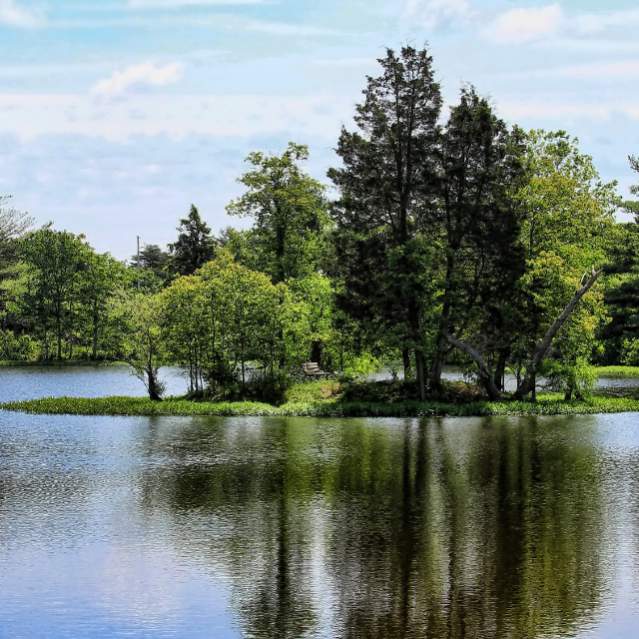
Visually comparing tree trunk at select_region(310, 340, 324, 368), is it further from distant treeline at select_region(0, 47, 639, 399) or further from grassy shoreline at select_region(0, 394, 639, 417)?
grassy shoreline at select_region(0, 394, 639, 417)

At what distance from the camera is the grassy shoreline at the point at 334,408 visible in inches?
1759

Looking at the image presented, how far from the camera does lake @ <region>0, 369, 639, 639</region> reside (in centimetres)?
1567

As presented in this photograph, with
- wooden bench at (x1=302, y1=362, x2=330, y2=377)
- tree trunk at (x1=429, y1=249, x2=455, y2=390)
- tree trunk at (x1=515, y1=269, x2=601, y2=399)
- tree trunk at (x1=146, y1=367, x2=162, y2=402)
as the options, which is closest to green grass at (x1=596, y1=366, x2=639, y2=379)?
wooden bench at (x1=302, y1=362, x2=330, y2=377)

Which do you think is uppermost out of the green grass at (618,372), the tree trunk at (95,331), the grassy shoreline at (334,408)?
Answer: the tree trunk at (95,331)

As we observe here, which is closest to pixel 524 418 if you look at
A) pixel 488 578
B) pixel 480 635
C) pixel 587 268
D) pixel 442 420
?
pixel 442 420

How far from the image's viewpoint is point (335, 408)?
4497cm

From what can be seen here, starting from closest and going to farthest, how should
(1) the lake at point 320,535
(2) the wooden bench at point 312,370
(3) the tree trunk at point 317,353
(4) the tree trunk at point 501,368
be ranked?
(1) the lake at point 320,535, (4) the tree trunk at point 501,368, (2) the wooden bench at point 312,370, (3) the tree trunk at point 317,353

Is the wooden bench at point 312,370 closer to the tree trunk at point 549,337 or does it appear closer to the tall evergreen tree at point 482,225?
the tall evergreen tree at point 482,225

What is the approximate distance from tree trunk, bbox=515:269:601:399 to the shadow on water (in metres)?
9.46

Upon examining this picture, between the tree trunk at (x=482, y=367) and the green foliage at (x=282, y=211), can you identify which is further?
the green foliage at (x=282, y=211)

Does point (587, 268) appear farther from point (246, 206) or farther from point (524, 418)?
point (246, 206)

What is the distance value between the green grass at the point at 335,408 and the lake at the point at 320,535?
6630 millimetres

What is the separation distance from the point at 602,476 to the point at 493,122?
23.4 m

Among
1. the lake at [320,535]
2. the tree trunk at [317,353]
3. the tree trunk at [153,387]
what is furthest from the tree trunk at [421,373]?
the tree trunk at [317,353]
